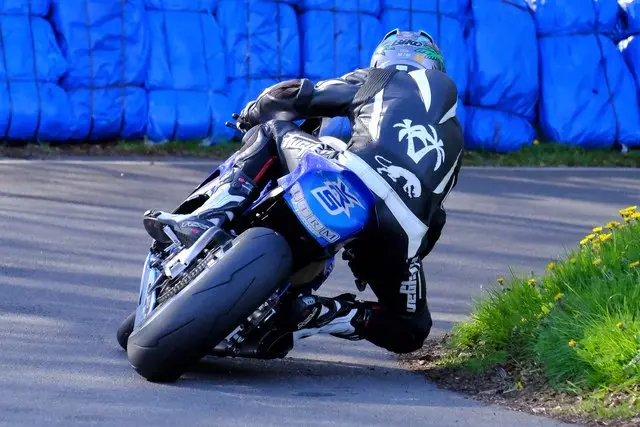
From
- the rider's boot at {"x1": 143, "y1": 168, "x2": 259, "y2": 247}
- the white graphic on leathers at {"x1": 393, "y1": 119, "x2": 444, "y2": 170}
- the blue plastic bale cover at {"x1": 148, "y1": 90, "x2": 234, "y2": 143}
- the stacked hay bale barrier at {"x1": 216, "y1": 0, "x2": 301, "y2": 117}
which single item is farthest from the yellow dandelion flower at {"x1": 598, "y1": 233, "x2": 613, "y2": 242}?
the stacked hay bale barrier at {"x1": 216, "y1": 0, "x2": 301, "y2": 117}

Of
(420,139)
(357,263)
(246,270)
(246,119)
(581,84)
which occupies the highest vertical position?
(420,139)

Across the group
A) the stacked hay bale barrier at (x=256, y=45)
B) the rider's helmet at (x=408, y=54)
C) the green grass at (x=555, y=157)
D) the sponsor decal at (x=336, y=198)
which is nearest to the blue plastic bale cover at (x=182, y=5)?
the stacked hay bale barrier at (x=256, y=45)

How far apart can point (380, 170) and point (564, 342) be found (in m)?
0.97

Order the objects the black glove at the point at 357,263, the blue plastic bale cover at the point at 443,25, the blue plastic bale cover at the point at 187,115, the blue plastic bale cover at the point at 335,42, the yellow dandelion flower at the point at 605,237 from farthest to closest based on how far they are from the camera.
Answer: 1. the blue plastic bale cover at the point at 443,25
2. the blue plastic bale cover at the point at 335,42
3. the blue plastic bale cover at the point at 187,115
4. the yellow dandelion flower at the point at 605,237
5. the black glove at the point at 357,263

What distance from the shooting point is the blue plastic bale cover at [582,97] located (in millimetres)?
12078

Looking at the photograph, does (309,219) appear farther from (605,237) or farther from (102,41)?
(102,41)

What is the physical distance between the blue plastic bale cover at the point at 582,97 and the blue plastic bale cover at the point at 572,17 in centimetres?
10

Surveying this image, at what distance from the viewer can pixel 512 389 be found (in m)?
5.21

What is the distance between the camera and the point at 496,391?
526 centimetres

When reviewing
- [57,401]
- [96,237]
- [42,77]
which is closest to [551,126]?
[42,77]

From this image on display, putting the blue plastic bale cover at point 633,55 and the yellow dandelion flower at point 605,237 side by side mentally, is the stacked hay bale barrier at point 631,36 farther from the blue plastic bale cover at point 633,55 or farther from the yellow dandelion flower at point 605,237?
the yellow dandelion flower at point 605,237

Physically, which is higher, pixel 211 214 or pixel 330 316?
pixel 211 214

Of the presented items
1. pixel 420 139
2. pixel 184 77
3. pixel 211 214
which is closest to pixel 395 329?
pixel 420 139

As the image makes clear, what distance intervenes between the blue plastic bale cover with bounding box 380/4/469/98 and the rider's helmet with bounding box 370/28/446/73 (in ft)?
19.6
